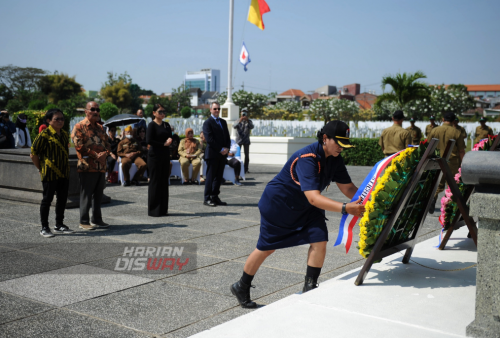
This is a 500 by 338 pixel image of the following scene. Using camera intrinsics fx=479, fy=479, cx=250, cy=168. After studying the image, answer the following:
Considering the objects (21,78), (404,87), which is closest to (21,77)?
(21,78)

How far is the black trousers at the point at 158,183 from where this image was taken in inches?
319

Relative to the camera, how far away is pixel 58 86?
8362 centimetres

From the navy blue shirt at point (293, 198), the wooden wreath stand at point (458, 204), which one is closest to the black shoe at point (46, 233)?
the navy blue shirt at point (293, 198)

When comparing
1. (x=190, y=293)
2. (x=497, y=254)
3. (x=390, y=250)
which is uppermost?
(x=497, y=254)

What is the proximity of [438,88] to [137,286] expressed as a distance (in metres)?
71.6

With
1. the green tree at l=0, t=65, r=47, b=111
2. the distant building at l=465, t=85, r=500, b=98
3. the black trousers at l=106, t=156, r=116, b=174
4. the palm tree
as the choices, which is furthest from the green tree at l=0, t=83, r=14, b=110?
the distant building at l=465, t=85, r=500, b=98

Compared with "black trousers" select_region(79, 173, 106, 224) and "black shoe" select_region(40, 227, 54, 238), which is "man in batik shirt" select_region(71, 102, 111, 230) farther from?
"black shoe" select_region(40, 227, 54, 238)

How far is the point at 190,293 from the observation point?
440 cm

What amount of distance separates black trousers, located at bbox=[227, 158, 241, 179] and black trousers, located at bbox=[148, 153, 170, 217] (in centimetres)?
489

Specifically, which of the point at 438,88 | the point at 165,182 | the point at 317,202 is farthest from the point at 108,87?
the point at 317,202

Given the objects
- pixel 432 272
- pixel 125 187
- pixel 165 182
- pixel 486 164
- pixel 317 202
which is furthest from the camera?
pixel 125 187

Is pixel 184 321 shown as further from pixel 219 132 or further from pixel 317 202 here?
pixel 219 132

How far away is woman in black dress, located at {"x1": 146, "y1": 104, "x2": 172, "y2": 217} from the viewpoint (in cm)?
802

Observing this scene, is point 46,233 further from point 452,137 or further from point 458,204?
point 452,137
